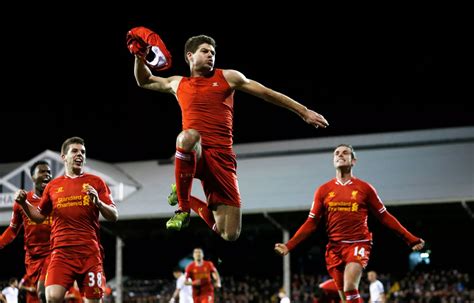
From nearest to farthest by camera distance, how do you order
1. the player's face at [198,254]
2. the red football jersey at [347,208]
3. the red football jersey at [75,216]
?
the red football jersey at [75,216] < the red football jersey at [347,208] < the player's face at [198,254]

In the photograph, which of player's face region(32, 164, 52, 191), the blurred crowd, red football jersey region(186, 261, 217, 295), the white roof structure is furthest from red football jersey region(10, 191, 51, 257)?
the white roof structure

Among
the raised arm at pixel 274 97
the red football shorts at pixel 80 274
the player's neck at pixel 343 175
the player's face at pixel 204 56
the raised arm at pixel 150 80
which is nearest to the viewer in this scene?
the raised arm at pixel 274 97

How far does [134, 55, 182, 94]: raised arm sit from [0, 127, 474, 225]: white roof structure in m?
13.8

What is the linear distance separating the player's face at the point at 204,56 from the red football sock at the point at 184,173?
871mm

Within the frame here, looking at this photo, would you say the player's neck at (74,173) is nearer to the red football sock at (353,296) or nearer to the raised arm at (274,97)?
the raised arm at (274,97)

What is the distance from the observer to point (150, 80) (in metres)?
8.43

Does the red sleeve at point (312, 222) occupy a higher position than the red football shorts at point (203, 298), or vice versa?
the red football shorts at point (203, 298)

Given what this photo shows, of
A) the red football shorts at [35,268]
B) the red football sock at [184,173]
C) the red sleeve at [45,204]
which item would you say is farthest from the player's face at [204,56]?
the red football shorts at [35,268]

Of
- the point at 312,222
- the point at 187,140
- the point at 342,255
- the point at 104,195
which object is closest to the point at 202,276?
the point at 312,222

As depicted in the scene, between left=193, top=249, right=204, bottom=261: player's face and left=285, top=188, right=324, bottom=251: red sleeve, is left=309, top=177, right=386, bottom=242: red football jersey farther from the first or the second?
left=193, top=249, right=204, bottom=261: player's face

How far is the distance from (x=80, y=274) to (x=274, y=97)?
9.19 ft

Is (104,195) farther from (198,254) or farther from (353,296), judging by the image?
(198,254)

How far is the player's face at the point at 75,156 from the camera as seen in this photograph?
29.5 ft

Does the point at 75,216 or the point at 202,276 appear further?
the point at 202,276
